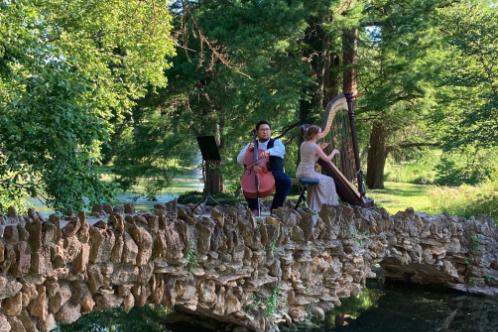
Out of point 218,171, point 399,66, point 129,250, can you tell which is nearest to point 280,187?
point 129,250

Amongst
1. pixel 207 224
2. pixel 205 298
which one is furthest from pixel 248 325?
pixel 207 224

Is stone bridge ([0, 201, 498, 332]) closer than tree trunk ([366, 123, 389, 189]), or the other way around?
stone bridge ([0, 201, 498, 332])

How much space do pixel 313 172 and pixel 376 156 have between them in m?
11.0

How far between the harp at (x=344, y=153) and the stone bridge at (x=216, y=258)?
1.00 ft

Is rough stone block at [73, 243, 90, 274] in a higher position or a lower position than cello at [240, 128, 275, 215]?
lower

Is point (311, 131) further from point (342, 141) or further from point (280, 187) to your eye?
point (280, 187)

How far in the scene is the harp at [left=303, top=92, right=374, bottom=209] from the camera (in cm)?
645

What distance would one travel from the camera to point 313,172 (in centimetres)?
656

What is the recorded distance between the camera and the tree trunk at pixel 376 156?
1434 cm

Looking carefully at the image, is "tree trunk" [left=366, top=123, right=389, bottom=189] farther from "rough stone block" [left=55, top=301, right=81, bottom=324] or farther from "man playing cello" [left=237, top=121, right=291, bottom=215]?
"rough stone block" [left=55, top=301, right=81, bottom=324]

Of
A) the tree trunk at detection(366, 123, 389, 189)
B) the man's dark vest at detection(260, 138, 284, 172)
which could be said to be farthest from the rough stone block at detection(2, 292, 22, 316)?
the tree trunk at detection(366, 123, 389, 189)

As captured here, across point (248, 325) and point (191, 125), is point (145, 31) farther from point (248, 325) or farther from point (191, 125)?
point (248, 325)

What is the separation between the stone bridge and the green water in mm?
375

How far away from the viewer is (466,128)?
41.1 ft
